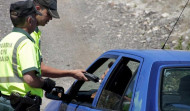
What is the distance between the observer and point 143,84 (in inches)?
143

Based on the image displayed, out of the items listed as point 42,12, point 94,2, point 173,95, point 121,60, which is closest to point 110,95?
point 121,60

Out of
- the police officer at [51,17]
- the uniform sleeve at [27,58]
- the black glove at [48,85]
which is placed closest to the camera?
the uniform sleeve at [27,58]

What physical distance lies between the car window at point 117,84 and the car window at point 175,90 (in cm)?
37

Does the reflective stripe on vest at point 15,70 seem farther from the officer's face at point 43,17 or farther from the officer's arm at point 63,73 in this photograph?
the officer's arm at point 63,73

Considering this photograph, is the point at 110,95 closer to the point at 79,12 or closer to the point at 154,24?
the point at 154,24

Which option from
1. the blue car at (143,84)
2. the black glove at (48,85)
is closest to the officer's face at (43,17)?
the black glove at (48,85)

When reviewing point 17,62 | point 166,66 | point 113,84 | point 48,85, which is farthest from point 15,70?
point 166,66

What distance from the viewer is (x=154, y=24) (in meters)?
21.4

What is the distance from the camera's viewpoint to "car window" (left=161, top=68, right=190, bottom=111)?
3.62 meters

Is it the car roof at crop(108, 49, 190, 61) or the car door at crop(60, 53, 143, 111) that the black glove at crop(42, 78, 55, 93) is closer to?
the car door at crop(60, 53, 143, 111)

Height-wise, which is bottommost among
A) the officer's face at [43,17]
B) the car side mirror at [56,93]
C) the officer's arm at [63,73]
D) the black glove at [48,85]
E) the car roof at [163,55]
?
the car side mirror at [56,93]

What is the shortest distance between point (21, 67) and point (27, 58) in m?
0.09

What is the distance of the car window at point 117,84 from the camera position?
13.8ft

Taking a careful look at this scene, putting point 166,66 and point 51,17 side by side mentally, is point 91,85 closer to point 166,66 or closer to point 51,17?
point 51,17
